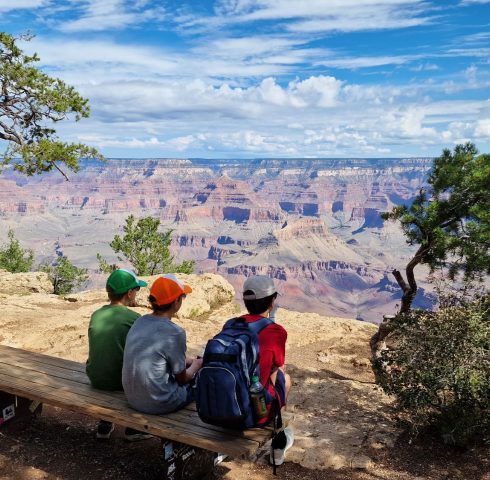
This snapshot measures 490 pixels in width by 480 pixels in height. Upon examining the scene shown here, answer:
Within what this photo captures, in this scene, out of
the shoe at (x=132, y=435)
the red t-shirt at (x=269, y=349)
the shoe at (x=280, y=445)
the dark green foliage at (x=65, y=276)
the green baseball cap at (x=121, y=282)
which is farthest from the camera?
the dark green foliage at (x=65, y=276)

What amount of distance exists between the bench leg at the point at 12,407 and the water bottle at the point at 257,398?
12.6 feet

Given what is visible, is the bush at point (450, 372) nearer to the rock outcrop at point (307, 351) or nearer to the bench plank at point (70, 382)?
the rock outcrop at point (307, 351)

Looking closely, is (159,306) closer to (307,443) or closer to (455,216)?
(307,443)

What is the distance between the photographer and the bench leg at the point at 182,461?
4.82 metres

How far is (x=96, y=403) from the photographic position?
5.17 m

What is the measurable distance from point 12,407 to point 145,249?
29.2m

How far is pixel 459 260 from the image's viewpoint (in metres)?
8.05

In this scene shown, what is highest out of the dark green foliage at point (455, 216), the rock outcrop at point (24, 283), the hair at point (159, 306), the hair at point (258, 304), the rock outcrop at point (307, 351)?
the dark green foliage at point (455, 216)

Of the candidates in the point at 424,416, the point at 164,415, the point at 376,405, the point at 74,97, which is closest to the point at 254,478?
the point at 164,415

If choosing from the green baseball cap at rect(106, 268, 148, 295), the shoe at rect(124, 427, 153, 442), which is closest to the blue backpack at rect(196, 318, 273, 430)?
the green baseball cap at rect(106, 268, 148, 295)

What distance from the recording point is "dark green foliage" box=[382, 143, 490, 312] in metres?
7.45

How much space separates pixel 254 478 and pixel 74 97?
12611 mm

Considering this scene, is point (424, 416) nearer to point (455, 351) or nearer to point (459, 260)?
point (455, 351)

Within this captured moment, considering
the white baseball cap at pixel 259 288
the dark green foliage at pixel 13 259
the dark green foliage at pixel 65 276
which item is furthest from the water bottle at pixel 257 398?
the dark green foliage at pixel 13 259
